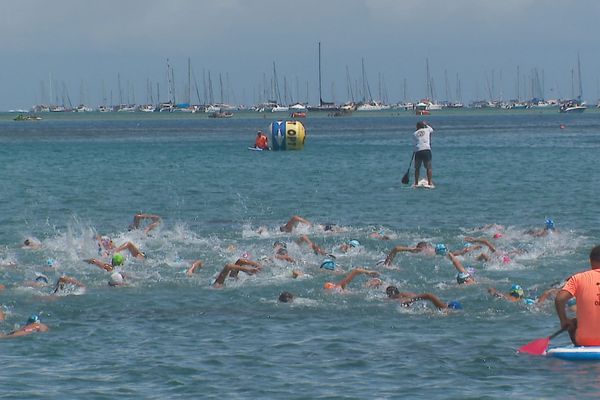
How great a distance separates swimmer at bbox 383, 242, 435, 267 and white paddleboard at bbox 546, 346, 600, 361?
313 inches

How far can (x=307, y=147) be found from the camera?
248ft

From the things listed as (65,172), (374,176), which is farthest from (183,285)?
(65,172)

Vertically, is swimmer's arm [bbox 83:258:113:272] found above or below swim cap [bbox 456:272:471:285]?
above

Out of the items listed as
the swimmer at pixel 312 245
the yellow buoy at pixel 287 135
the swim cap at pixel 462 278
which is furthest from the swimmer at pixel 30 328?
the yellow buoy at pixel 287 135

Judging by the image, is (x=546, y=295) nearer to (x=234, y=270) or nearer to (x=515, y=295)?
(x=515, y=295)

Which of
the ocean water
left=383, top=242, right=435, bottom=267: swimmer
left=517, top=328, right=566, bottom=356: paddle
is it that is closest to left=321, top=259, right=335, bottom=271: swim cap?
the ocean water

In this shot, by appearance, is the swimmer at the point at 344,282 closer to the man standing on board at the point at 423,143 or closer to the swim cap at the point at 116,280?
the swim cap at the point at 116,280

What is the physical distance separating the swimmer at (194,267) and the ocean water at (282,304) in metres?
0.32

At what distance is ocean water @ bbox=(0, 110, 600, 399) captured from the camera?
568 inches

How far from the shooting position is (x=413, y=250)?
2331cm

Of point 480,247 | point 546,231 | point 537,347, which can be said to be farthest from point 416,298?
point 546,231

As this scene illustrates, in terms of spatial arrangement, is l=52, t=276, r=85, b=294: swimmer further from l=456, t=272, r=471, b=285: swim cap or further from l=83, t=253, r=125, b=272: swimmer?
l=456, t=272, r=471, b=285: swim cap

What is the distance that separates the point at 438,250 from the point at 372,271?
2716 mm

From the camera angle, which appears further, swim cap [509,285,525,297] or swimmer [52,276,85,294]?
swimmer [52,276,85,294]
